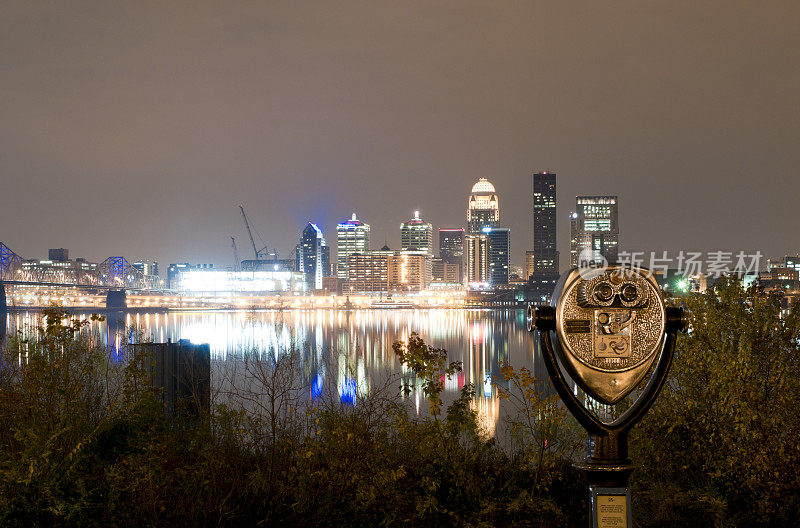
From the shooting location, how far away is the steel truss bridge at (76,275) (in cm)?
11944

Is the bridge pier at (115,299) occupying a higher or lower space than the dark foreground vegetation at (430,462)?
lower

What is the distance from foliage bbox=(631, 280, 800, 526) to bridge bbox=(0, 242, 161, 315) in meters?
99.6

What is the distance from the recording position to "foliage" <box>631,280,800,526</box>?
5.41 m

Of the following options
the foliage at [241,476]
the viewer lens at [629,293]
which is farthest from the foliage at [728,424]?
the viewer lens at [629,293]

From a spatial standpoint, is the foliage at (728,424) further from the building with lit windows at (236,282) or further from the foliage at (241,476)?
the building with lit windows at (236,282)

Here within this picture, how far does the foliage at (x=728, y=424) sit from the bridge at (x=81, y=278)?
99.6 m

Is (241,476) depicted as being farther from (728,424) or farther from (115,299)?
(115,299)

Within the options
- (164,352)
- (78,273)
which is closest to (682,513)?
(164,352)

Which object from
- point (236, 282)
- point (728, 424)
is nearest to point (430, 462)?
point (728, 424)

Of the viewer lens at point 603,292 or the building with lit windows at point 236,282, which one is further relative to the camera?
the building with lit windows at point 236,282

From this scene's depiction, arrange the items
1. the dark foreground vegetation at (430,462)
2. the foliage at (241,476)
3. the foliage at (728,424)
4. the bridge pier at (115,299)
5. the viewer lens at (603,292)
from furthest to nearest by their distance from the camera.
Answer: the bridge pier at (115,299) → the foliage at (728,424) → the dark foreground vegetation at (430,462) → the foliage at (241,476) → the viewer lens at (603,292)

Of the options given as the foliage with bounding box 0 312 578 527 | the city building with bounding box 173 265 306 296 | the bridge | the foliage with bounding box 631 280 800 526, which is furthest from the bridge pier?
the foliage with bounding box 631 280 800 526

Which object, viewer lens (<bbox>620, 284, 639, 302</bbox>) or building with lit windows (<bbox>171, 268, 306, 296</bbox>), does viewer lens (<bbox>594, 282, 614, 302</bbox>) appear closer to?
A: viewer lens (<bbox>620, 284, 639, 302</bbox>)

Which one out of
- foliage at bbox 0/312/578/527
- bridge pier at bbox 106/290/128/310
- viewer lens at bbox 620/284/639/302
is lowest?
bridge pier at bbox 106/290/128/310
